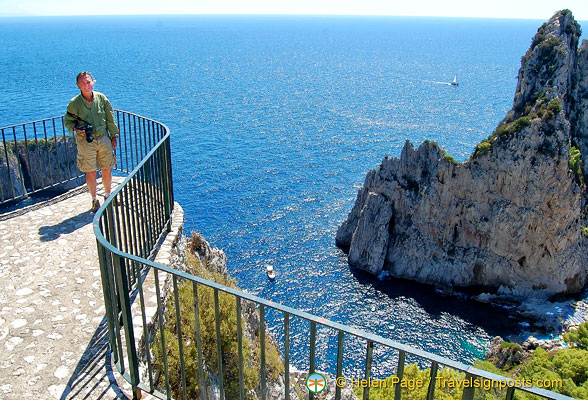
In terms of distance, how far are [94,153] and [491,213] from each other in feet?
138

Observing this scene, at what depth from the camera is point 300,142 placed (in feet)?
238

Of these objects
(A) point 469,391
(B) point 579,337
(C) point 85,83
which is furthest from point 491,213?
(A) point 469,391

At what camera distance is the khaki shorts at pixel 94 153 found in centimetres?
948

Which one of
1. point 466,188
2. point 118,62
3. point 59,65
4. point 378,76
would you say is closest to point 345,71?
point 378,76

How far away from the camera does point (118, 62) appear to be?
139 metres

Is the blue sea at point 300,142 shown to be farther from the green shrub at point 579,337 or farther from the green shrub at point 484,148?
the green shrub at point 484,148

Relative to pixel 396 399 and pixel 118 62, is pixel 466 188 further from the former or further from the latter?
pixel 118 62

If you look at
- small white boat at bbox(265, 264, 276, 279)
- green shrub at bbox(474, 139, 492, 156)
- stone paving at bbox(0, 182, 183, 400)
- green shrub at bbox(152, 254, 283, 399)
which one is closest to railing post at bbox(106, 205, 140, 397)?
stone paving at bbox(0, 182, 183, 400)

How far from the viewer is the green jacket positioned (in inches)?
353

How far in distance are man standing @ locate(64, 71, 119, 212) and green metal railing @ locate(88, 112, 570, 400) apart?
1.02 meters

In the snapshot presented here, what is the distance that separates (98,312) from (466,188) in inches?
1694

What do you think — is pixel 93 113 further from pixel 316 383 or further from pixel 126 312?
pixel 316 383

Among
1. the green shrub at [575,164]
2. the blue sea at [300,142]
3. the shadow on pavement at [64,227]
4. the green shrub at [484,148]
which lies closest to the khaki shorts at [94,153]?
the shadow on pavement at [64,227]

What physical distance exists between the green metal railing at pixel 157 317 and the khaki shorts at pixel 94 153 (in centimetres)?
106
